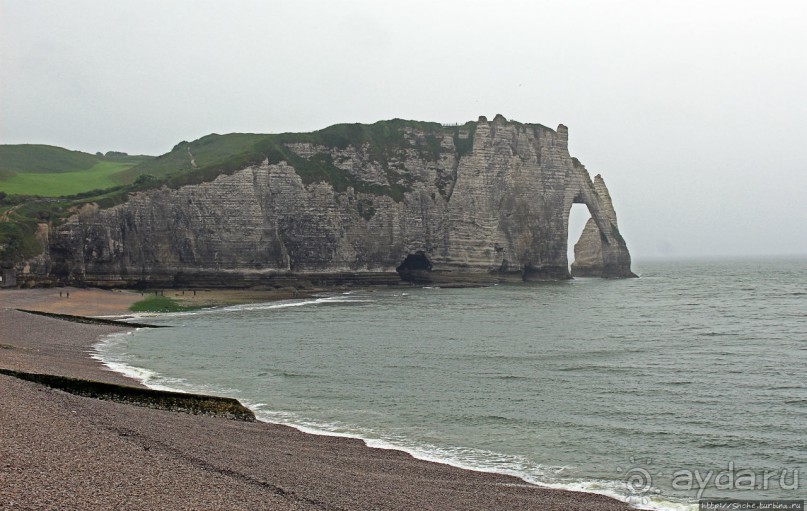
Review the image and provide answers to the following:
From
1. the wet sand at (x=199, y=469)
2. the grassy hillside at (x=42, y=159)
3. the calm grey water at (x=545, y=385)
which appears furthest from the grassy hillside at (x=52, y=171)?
the wet sand at (x=199, y=469)

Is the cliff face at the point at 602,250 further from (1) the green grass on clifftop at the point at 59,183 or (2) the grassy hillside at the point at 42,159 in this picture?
(2) the grassy hillside at the point at 42,159

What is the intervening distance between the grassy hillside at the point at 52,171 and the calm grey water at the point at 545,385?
173ft

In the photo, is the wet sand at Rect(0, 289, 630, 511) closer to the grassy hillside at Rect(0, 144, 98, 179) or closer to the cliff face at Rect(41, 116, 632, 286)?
the cliff face at Rect(41, 116, 632, 286)

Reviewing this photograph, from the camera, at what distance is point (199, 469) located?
41.8 ft

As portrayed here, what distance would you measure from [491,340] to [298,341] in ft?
38.7

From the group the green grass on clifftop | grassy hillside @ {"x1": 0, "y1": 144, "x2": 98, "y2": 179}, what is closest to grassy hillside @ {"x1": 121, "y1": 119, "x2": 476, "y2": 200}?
the green grass on clifftop

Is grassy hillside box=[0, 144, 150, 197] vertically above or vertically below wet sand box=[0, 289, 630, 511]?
above

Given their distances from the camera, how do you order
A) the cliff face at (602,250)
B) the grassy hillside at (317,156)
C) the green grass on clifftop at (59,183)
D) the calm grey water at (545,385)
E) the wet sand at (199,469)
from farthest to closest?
the cliff face at (602,250), the grassy hillside at (317,156), the green grass on clifftop at (59,183), the calm grey water at (545,385), the wet sand at (199,469)

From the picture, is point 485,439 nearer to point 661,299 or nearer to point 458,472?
point 458,472

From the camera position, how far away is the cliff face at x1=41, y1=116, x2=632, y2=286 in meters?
81.7

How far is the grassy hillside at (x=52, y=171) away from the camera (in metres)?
93.8

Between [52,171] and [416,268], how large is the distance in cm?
7233

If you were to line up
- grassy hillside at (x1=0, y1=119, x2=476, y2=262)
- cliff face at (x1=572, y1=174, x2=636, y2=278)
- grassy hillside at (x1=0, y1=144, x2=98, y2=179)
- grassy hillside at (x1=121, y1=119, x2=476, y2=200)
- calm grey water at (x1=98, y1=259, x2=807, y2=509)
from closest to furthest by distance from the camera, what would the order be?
calm grey water at (x1=98, y1=259, x2=807, y2=509) < grassy hillside at (x1=0, y1=119, x2=476, y2=262) < grassy hillside at (x1=121, y1=119, x2=476, y2=200) < cliff face at (x1=572, y1=174, x2=636, y2=278) < grassy hillside at (x1=0, y1=144, x2=98, y2=179)

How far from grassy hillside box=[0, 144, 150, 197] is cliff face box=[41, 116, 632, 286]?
19.5 meters
